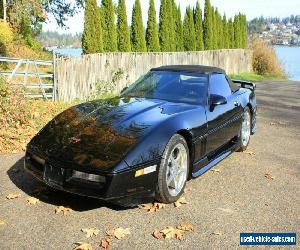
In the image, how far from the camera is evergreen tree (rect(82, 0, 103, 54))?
55.7 feet

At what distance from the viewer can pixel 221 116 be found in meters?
5.93

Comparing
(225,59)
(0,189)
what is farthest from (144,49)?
(0,189)

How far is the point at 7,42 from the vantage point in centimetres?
2238

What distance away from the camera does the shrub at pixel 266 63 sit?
3822 centimetres

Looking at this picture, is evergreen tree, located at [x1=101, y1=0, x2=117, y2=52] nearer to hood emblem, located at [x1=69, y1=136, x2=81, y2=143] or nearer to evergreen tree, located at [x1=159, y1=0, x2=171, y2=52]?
evergreen tree, located at [x1=159, y1=0, x2=171, y2=52]

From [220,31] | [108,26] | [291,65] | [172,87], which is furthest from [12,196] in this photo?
[291,65]

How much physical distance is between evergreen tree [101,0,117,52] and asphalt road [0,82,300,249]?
13.3m

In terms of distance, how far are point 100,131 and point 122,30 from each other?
16401mm

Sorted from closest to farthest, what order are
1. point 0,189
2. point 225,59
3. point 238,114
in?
1. point 0,189
2. point 238,114
3. point 225,59

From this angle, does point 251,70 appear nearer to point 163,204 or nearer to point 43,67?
point 43,67

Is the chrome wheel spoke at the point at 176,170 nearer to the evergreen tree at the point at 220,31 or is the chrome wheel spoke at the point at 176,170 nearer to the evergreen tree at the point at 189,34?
the evergreen tree at the point at 189,34

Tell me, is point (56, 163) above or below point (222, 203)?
above

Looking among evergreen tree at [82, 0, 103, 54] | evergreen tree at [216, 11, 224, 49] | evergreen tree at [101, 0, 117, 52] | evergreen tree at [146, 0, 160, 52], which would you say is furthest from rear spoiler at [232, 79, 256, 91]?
evergreen tree at [216, 11, 224, 49]

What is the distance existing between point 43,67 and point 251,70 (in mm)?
20400
